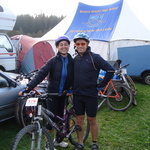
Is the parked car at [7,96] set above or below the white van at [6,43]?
below

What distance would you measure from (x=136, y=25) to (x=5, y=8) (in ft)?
20.3

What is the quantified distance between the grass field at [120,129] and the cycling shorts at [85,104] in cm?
75

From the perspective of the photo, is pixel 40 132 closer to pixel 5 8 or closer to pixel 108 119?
pixel 108 119

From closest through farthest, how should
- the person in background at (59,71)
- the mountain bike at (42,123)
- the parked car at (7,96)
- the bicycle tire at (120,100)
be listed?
the mountain bike at (42,123) < the person in background at (59,71) < the parked car at (7,96) < the bicycle tire at (120,100)

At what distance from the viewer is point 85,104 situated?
9.00ft

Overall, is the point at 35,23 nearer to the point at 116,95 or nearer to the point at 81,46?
the point at 116,95

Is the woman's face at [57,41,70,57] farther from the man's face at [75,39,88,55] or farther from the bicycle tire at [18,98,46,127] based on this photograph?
the bicycle tire at [18,98,46,127]

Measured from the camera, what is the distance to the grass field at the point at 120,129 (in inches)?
128

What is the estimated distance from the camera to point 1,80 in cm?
350

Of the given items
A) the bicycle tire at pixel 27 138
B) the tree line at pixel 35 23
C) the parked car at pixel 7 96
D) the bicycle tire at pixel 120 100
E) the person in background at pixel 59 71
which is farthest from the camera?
the tree line at pixel 35 23

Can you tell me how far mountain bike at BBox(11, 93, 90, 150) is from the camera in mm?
2167

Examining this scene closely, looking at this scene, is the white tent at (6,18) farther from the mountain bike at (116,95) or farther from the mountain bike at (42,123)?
the mountain bike at (42,123)

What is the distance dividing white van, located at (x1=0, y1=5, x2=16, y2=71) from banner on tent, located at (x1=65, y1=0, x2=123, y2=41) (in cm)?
313

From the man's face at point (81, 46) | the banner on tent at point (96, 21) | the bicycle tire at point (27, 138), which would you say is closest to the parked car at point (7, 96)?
the bicycle tire at point (27, 138)
